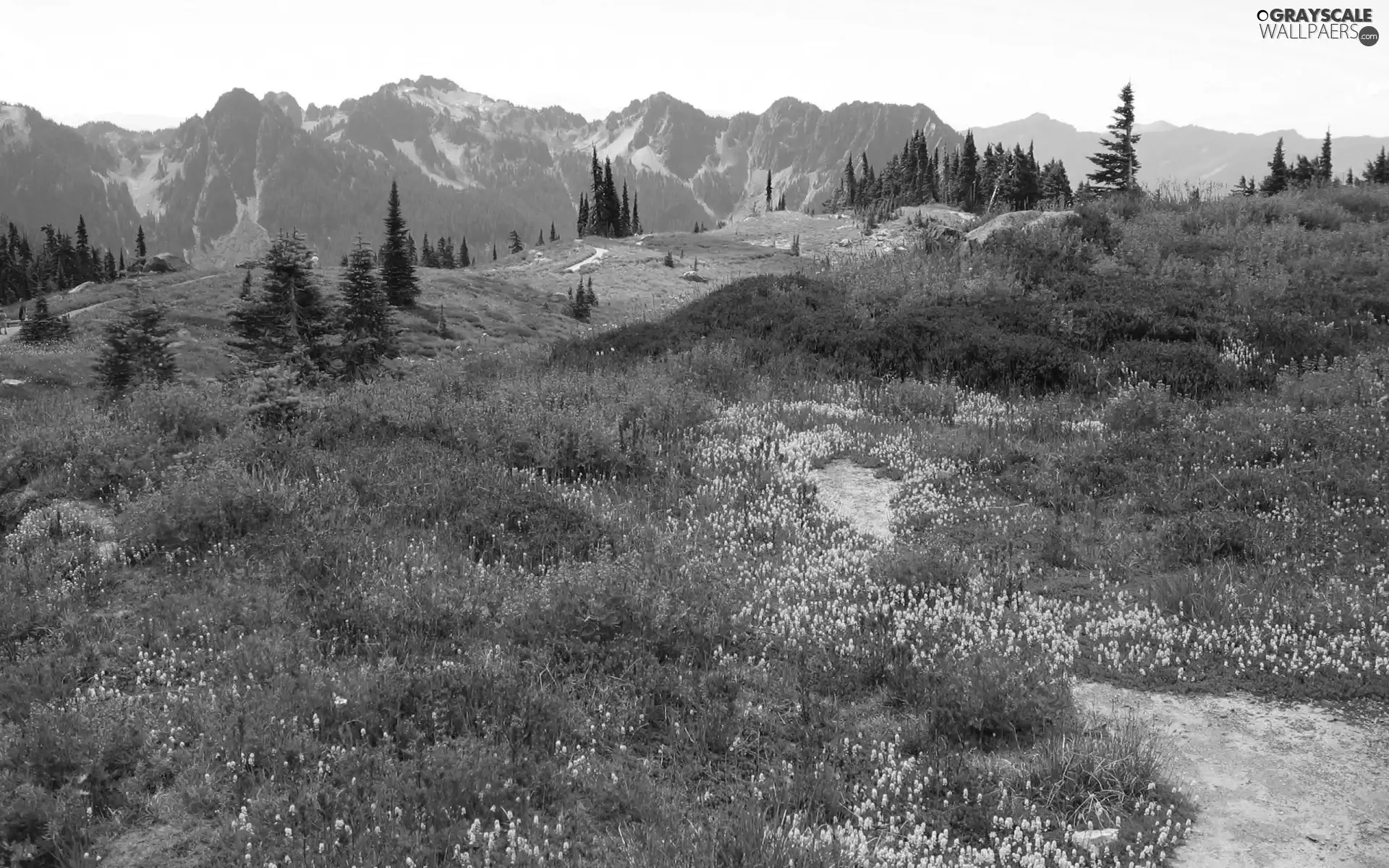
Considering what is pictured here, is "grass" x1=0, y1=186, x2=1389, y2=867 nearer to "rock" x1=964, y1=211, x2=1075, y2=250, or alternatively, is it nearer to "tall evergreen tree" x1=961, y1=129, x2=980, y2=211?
"rock" x1=964, y1=211, x2=1075, y2=250

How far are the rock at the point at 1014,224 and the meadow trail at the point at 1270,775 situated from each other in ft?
72.7

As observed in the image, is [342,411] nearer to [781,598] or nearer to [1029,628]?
[781,598]

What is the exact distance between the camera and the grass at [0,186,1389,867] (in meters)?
5.71

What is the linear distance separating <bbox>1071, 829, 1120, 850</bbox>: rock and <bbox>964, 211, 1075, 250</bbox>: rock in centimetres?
2416

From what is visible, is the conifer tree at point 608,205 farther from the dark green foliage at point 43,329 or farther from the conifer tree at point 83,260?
the conifer tree at point 83,260

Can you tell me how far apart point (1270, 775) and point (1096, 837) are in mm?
1966

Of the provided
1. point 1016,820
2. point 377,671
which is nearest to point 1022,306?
point 1016,820

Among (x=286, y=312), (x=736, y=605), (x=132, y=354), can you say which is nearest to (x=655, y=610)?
(x=736, y=605)

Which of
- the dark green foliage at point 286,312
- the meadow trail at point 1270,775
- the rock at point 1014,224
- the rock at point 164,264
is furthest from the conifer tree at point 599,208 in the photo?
the meadow trail at point 1270,775

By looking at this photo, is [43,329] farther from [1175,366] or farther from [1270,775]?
[1270,775]

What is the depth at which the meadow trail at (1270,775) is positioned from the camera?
554cm

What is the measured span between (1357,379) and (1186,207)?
17144 millimetres

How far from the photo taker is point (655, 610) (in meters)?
8.17

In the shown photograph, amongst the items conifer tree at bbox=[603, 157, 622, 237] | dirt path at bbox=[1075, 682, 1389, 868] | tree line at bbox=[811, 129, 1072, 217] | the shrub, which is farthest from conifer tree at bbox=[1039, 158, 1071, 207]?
dirt path at bbox=[1075, 682, 1389, 868]
